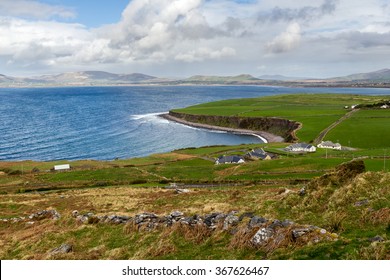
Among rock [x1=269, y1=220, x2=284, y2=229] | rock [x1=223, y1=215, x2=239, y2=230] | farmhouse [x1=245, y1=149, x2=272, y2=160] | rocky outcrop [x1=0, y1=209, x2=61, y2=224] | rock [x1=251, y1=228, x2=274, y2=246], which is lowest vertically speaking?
farmhouse [x1=245, y1=149, x2=272, y2=160]

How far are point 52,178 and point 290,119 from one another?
130031 mm

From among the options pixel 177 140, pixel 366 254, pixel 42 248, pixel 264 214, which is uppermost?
pixel 366 254

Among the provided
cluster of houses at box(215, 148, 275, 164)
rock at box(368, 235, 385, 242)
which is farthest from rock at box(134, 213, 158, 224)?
cluster of houses at box(215, 148, 275, 164)

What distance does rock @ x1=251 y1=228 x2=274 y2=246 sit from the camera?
17.8 metres

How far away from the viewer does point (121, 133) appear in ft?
577

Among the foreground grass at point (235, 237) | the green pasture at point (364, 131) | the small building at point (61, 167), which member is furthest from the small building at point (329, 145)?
the foreground grass at point (235, 237)

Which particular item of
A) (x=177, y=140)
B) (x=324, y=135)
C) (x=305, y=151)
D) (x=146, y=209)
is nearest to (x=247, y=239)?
(x=146, y=209)

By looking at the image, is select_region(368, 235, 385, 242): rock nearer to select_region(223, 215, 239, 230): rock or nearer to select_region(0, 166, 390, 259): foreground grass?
select_region(0, 166, 390, 259): foreground grass

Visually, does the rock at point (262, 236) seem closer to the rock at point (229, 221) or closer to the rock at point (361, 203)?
the rock at point (229, 221)

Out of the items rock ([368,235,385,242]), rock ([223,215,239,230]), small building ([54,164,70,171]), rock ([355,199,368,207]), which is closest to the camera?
rock ([368,235,385,242])

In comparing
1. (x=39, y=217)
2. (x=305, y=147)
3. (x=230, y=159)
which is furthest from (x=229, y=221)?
(x=305, y=147)

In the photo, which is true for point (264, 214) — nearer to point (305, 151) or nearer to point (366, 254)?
point (366, 254)

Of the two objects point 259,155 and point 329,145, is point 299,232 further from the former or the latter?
point 329,145

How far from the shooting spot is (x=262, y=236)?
59.1 ft
